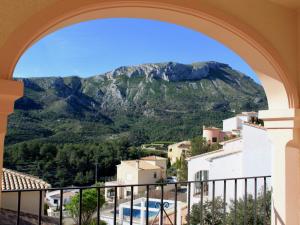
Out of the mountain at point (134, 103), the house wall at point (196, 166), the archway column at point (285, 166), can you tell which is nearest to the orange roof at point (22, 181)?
the archway column at point (285, 166)

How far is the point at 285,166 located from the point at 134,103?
28807 mm

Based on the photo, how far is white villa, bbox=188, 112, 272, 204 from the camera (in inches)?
366

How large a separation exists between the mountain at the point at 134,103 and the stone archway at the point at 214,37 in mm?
10622

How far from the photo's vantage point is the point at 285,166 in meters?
2.36

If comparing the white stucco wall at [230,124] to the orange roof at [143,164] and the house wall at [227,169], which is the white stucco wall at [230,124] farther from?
the house wall at [227,169]

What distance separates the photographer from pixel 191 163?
13219 mm

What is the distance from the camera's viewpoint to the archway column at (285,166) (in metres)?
2.30

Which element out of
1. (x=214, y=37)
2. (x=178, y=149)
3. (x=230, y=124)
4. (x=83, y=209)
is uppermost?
(x=230, y=124)

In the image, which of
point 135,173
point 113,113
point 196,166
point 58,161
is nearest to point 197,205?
point 196,166

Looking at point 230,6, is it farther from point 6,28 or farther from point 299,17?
point 6,28

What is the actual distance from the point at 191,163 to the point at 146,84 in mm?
25261

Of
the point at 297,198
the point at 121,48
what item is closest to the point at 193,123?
the point at 121,48

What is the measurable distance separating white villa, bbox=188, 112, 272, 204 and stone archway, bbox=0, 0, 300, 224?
5.74 meters

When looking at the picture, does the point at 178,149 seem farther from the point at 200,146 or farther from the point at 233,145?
the point at 233,145
